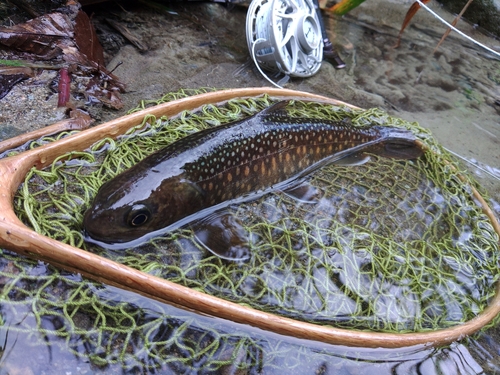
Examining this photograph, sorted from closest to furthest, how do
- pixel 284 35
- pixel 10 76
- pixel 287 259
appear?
1. pixel 287 259
2. pixel 10 76
3. pixel 284 35

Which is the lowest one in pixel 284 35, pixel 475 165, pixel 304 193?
pixel 304 193

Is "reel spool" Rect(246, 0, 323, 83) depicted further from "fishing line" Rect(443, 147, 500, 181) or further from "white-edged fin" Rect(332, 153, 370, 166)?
"fishing line" Rect(443, 147, 500, 181)

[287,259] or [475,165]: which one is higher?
[475,165]

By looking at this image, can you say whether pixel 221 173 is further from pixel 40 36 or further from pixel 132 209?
pixel 40 36

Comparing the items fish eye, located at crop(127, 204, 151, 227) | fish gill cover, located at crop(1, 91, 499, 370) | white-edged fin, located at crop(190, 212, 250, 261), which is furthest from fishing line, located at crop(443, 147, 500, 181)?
fish eye, located at crop(127, 204, 151, 227)

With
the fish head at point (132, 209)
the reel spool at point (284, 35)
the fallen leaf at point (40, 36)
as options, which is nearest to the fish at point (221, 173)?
the fish head at point (132, 209)

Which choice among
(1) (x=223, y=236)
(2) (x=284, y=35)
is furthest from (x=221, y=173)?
(2) (x=284, y=35)
